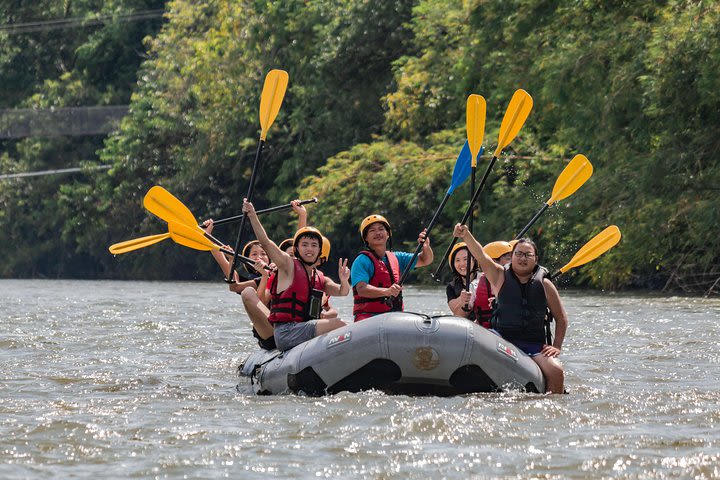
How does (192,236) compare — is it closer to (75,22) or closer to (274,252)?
(274,252)

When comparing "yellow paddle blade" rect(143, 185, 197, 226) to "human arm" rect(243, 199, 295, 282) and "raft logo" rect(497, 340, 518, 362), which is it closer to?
"human arm" rect(243, 199, 295, 282)

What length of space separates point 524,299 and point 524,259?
0.24m

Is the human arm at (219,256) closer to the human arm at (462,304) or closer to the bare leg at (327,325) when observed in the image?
the human arm at (462,304)

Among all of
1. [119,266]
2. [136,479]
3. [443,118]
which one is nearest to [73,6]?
[119,266]

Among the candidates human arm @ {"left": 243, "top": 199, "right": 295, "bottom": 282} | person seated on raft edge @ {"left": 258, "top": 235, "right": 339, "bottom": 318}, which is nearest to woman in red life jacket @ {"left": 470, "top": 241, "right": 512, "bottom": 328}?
person seated on raft edge @ {"left": 258, "top": 235, "right": 339, "bottom": 318}

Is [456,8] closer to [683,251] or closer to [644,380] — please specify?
[683,251]

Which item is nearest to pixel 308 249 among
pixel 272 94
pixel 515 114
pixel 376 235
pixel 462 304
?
pixel 376 235

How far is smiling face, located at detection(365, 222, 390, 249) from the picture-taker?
370 inches

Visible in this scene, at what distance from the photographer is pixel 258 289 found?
34.2 feet

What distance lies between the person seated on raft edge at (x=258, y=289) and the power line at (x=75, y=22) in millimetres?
29843

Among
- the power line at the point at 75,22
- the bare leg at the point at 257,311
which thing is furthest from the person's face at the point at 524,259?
the power line at the point at 75,22

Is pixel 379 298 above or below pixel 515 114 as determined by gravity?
below

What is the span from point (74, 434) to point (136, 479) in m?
1.18

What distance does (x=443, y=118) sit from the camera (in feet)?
85.5
